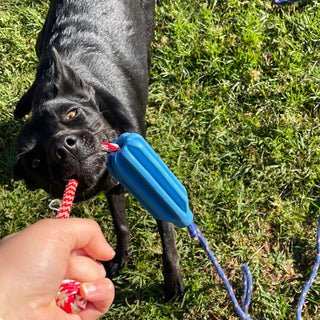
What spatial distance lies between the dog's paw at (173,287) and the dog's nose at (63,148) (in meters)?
1.47

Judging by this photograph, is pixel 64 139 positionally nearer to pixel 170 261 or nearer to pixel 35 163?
pixel 35 163

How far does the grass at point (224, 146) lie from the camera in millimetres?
3557

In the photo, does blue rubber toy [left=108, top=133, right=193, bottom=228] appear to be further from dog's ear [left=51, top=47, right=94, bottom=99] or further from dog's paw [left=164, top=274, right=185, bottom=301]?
dog's paw [left=164, top=274, right=185, bottom=301]

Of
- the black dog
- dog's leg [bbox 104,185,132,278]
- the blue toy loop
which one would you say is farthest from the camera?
dog's leg [bbox 104,185,132,278]

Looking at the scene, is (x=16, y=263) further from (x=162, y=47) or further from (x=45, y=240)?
(x=162, y=47)

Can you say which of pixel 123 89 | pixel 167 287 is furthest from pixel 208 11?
pixel 167 287

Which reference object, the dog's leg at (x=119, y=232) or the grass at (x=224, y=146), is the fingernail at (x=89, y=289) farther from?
the grass at (x=224, y=146)

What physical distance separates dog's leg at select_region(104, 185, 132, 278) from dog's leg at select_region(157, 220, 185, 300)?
41 cm

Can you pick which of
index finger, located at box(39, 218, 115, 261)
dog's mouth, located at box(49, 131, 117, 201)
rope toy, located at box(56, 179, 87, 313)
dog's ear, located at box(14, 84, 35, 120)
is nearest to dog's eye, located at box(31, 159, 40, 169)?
dog's mouth, located at box(49, 131, 117, 201)

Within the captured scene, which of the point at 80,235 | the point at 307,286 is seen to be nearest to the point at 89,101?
the point at 80,235

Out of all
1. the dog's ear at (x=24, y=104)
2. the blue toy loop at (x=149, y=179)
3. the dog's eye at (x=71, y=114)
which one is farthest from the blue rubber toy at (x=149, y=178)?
the dog's ear at (x=24, y=104)

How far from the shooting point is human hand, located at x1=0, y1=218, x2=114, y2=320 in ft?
4.63

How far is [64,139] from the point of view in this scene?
8.13ft

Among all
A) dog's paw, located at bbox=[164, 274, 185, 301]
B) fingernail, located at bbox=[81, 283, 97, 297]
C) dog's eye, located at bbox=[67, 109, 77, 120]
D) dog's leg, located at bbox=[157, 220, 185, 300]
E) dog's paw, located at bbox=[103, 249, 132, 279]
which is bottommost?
dog's paw, located at bbox=[103, 249, 132, 279]
